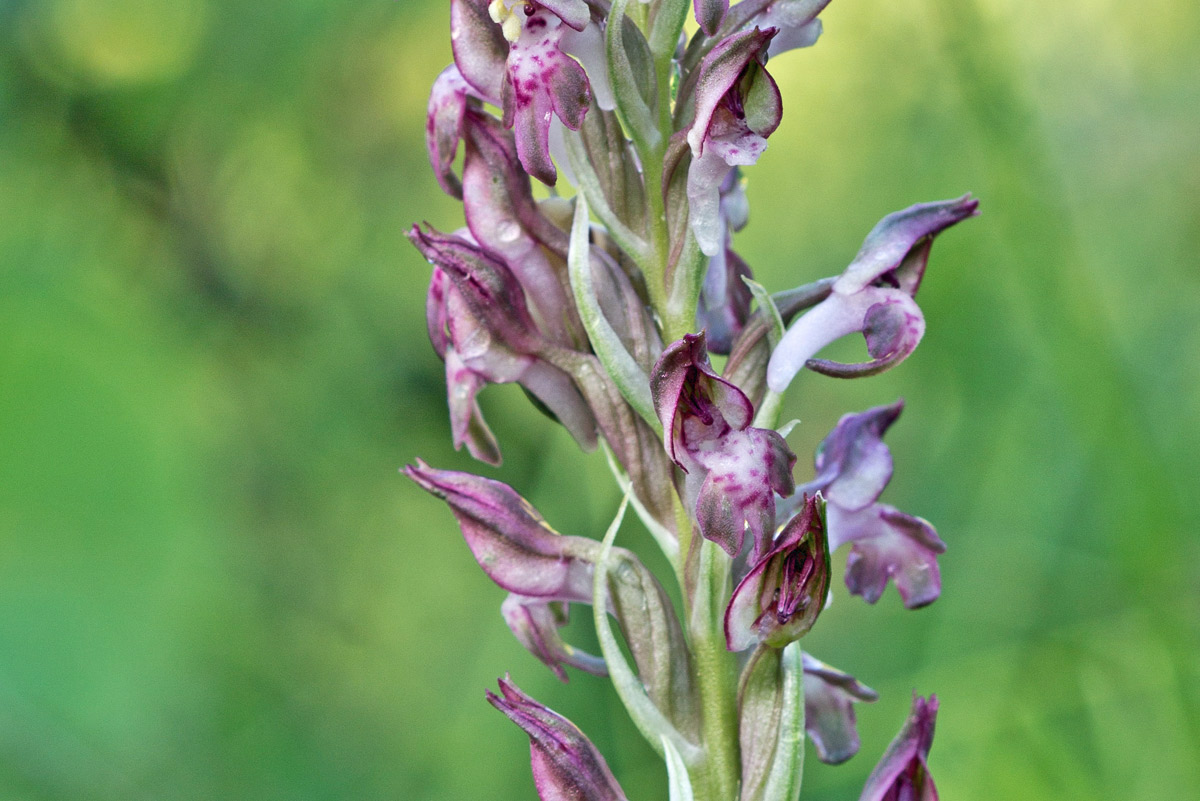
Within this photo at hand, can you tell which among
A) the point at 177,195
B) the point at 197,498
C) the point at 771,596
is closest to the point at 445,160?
the point at 771,596

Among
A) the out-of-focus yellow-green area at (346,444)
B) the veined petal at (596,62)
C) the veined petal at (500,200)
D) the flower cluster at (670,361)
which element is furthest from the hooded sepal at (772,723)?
the out-of-focus yellow-green area at (346,444)

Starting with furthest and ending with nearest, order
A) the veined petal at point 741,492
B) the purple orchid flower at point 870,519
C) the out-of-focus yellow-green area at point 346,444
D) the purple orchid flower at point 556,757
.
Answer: the out-of-focus yellow-green area at point 346,444
the purple orchid flower at point 870,519
the purple orchid flower at point 556,757
the veined petal at point 741,492

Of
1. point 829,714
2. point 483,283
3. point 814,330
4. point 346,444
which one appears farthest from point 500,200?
point 346,444

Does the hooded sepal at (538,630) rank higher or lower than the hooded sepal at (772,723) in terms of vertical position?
higher

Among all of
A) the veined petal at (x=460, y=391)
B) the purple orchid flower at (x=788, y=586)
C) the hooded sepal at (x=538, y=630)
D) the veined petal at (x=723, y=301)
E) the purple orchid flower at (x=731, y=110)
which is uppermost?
the purple orchid flower at (x=731, y=110)

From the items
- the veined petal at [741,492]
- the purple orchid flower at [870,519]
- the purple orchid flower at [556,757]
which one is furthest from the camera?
the purple orchid flower at [870,519]

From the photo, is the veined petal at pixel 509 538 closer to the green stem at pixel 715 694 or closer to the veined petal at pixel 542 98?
the green stem at pixel 715 694

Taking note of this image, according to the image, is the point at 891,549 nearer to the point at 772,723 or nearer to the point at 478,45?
the point at 772,723

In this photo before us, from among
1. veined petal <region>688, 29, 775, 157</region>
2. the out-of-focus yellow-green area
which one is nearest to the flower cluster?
veined petal <region>688, 29, 775, 157</region>
